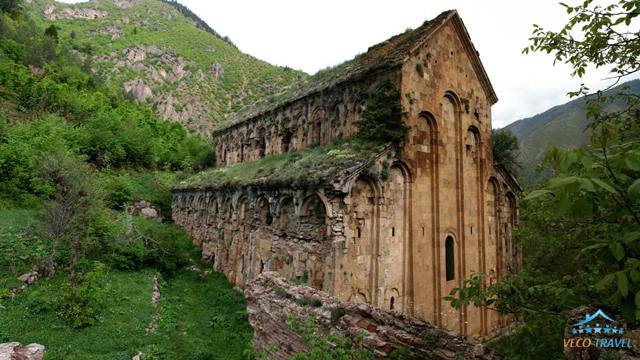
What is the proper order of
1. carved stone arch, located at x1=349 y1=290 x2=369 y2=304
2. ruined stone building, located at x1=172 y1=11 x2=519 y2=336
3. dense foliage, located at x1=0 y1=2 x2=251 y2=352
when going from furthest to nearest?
ruined stone building, located at x1=172 y1=11 x2=519 y2=336, carved stone arch, located at x1=349 y1=290 x2=369 y2=304, dense foliage, located at x1=0 y1=2 x2=251 y2=352

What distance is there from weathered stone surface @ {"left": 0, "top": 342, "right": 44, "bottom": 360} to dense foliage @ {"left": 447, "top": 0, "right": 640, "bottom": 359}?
7982 mm

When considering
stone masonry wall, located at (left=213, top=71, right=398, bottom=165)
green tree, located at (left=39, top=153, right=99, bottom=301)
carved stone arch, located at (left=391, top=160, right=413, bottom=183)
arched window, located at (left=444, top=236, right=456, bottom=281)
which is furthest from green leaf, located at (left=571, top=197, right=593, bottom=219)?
green tree, located at (left=39, top=153, right=99, bottom=301)

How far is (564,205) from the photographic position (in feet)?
5.20

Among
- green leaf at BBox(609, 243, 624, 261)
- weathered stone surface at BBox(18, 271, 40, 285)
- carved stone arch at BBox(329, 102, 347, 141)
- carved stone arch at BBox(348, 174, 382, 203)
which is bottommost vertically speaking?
weathered stone surface at BBox(18, 271, 40, 285)

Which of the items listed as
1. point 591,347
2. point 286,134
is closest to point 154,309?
point 286,134

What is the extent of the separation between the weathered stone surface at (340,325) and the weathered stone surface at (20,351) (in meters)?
4.22

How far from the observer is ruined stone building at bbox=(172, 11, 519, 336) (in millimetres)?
9820

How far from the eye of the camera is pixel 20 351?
264 inches

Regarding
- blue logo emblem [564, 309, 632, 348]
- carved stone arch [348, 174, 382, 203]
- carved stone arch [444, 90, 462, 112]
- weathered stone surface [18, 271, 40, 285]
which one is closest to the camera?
blue logo emblem [564, 309, 632, 348]

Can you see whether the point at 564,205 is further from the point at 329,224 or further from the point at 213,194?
the point at 213,194

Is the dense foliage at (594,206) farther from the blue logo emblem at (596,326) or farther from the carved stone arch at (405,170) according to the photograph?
the carved stone arch at (405,170)

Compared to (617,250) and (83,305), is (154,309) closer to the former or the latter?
(83,305)

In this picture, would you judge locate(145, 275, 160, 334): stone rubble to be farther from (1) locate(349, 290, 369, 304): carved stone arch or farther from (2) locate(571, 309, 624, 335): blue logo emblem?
(2) locate(571, 309, 624, 335): blue logo emblem

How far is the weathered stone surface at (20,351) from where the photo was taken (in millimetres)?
6434
